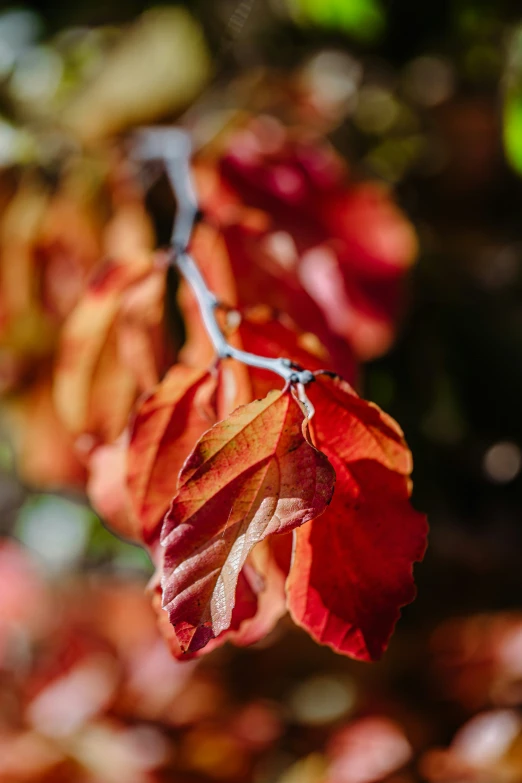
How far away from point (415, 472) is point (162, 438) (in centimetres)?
65

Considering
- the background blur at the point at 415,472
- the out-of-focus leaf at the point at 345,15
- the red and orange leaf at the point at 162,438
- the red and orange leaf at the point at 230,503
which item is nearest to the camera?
the red and orange leaf at the point at 230,503

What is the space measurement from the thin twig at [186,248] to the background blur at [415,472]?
21 cm

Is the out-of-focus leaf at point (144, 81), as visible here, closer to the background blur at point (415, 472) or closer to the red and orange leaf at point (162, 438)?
the background blur at point (415, 472)

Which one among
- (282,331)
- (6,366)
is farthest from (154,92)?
(282,331)

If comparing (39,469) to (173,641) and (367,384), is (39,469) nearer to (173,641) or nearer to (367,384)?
(367,384)

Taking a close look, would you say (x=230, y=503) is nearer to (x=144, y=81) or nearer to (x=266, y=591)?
(x=266, y=591)

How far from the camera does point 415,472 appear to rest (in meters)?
1.07

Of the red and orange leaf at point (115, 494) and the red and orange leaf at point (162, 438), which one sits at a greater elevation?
the red and orange leaf at point (162, 438)

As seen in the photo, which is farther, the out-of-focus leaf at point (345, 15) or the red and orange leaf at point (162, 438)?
the out-of-focus leaf at point (345, 15)

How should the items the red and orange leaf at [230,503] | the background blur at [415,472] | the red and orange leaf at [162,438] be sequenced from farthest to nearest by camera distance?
the background blur at [415,472] → the red and orange leaf at [162,438] → the red and orange leaf at [230,503]

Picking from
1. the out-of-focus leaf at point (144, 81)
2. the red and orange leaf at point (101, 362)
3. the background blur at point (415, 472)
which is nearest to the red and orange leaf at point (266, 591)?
the red and orange leaf at point (101, 362)

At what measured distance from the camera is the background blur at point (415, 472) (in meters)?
1.02

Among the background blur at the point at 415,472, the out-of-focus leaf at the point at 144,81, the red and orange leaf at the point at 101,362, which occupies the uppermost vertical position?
the out-of-focus leaf at the point at 144,81

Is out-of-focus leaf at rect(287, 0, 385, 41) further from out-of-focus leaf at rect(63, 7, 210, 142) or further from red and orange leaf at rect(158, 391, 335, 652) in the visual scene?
red and orange leaf at rect(158, 391, 335, 652)
